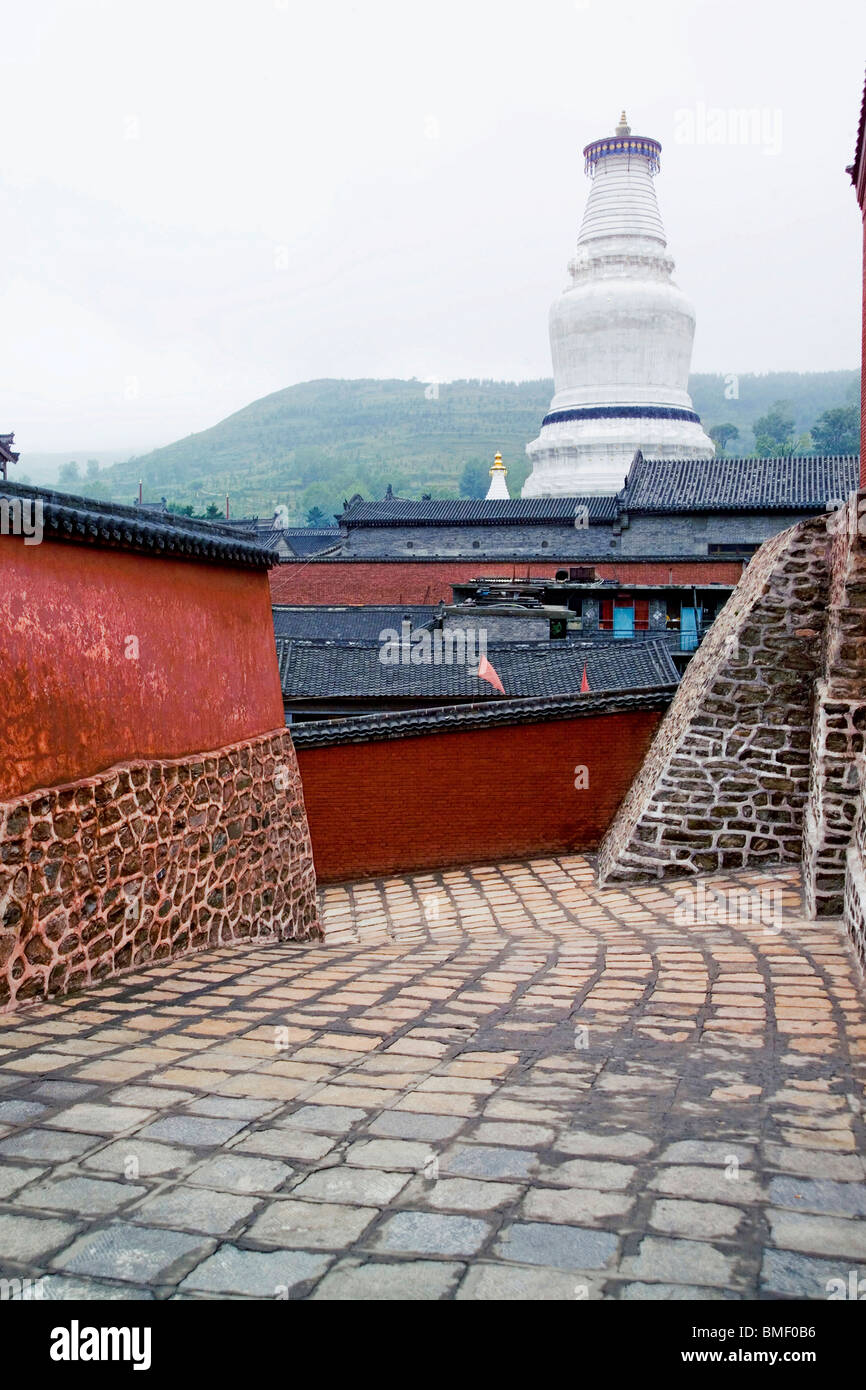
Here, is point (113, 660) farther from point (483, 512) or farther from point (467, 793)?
point (483, 512)

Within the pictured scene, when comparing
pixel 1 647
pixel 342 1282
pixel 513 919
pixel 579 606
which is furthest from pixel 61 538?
pixel 579 606

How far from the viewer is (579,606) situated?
2844 cm

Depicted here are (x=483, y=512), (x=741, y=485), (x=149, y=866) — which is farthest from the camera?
(x=483, y=512)

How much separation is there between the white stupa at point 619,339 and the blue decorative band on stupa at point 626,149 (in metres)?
0.04

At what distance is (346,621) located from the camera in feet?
82.9

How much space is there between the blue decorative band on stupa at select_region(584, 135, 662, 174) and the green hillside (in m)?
59.3

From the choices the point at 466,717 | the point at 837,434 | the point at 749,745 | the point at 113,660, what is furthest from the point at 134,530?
the point at 837,434

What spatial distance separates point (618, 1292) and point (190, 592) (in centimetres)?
572

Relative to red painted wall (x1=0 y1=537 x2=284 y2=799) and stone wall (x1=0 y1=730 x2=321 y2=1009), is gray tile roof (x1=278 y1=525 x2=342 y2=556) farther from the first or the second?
red painted wall (x1=0 y1=537 x2=284 y2=799)

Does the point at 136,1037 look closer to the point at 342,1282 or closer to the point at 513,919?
the point at 342,1282

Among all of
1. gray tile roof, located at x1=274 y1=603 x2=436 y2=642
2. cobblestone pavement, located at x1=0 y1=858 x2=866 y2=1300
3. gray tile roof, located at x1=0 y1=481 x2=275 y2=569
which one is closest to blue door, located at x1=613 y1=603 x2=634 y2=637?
gray tile roof, located at x1=274 y1=603 x2=436 y2=642

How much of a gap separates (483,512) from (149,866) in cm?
3037

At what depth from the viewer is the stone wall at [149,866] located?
5.37 m

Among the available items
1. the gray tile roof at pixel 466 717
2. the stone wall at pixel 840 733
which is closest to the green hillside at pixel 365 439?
the gray tile roof at pixel 466 717
